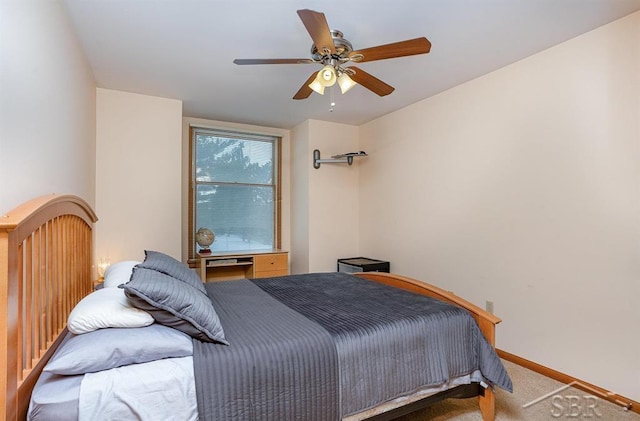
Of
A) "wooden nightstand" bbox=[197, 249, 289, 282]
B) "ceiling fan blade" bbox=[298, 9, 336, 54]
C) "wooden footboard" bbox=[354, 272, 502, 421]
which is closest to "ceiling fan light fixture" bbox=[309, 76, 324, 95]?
"ceiling fan blade" bbox=[298, 9, 336, 54]

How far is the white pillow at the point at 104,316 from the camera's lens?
4.15ft

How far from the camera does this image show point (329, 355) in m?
1.44

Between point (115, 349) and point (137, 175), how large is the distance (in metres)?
2.75

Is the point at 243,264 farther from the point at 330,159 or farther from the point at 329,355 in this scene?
the point at 329,355

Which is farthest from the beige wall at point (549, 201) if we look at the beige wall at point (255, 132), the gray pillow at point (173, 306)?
the gray pillow at point (173, 306)

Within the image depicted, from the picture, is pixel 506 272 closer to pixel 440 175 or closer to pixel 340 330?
pixel 440 175

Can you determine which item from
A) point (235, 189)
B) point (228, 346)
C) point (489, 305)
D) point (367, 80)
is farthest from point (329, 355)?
point (235, 189)

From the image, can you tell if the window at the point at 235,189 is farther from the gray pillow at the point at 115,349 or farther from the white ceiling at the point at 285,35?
the gray pillow at the point at 115,349

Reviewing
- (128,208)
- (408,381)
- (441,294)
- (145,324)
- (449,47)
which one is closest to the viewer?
(145,324)

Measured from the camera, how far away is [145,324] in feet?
4.36

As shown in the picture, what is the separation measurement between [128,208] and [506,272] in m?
3.83

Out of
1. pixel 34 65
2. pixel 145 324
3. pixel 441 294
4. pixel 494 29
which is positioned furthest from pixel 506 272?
pixel 34 65

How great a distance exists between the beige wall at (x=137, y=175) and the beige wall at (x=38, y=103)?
35.1 inches

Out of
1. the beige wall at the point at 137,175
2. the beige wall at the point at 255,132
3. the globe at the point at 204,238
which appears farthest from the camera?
the beige wall at the point at 255,132
